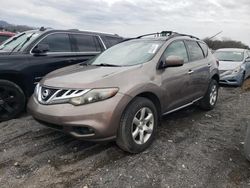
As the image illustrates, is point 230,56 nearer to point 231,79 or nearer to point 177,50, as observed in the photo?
point 231,79

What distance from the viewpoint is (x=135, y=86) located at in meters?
3.94

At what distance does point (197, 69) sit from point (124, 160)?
98.3 inches

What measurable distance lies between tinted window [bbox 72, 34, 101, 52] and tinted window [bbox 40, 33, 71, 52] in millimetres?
252

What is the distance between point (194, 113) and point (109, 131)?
309 centimetres

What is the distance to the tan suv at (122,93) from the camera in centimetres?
361

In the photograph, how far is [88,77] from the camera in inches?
154

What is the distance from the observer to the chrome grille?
3.66 meters

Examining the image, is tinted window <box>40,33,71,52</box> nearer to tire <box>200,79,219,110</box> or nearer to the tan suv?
the tan suv

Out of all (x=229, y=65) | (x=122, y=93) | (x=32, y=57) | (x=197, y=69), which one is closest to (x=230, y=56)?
(x=229, y=65)

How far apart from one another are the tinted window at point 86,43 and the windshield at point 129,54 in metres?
1.51

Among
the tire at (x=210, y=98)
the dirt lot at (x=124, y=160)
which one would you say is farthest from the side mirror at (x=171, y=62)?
the tire at (x=210, y=98)

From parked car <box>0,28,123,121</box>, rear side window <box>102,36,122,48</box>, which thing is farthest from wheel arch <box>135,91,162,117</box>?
rear side window <box>102,36,122,48</box>

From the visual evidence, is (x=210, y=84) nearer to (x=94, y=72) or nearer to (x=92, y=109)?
(x=94, y=72)

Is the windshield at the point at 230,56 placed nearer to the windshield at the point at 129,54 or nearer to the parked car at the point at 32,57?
the parked car at the point at 32,57
